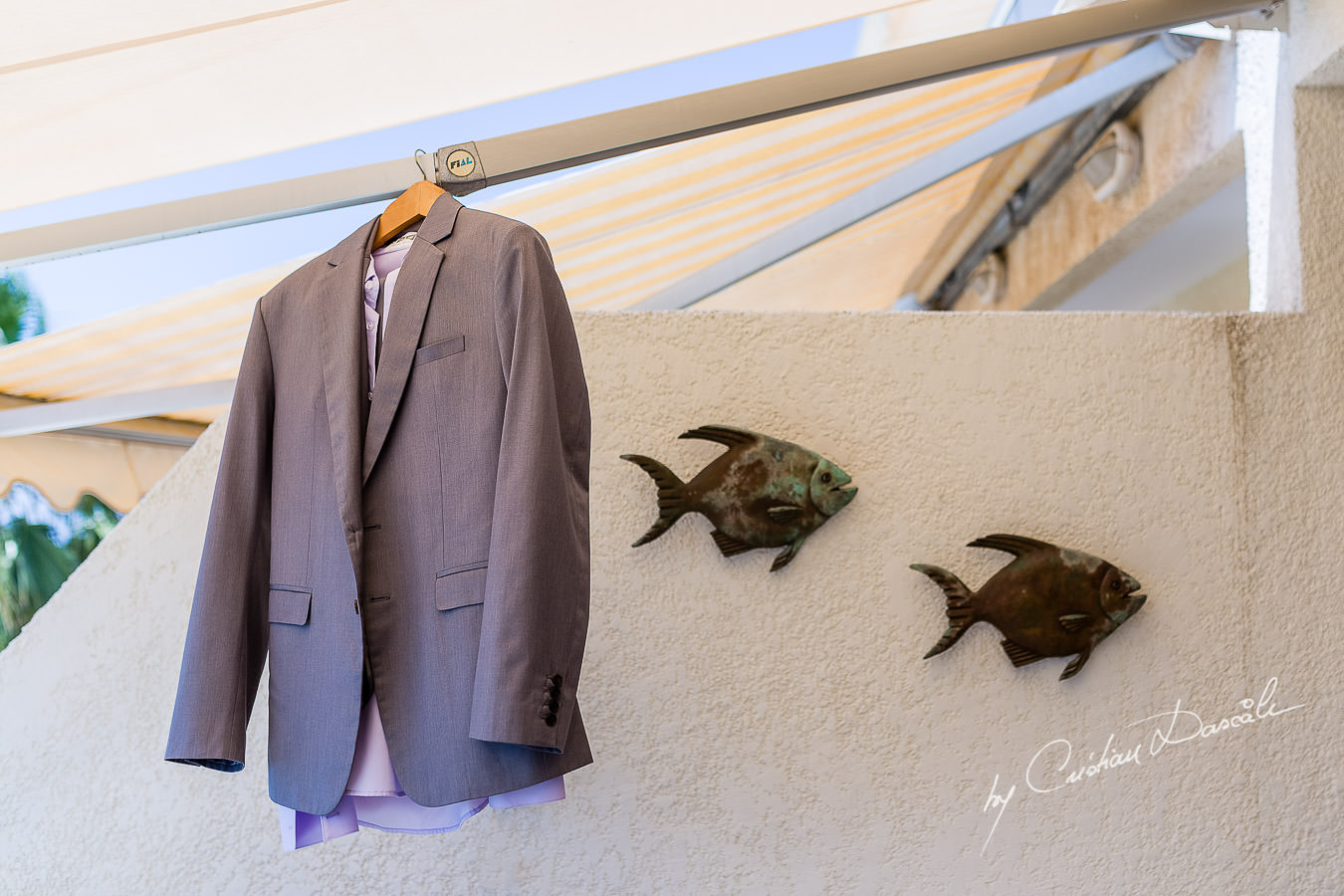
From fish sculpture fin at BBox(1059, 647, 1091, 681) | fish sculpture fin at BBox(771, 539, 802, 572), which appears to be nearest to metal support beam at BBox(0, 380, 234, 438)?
fish sculpture fin at BBox(771, 539, 802, 572)

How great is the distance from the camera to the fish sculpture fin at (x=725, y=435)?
2.14 meters

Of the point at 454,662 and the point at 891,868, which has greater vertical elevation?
the point at 454,662

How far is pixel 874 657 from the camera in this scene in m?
2.15

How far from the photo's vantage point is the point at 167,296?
3.06 metres

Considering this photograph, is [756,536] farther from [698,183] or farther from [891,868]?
[698,183]

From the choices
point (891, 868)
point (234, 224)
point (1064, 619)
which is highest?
point (234, 224)

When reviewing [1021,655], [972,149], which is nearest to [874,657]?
[1021,655]

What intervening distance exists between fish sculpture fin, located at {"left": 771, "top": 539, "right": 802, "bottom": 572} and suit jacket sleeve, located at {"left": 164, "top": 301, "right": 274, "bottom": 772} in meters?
1.03

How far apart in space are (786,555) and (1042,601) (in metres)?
0.56

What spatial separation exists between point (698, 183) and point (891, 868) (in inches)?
83.0

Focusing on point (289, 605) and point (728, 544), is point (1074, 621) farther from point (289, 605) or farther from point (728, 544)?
point (289, 605)

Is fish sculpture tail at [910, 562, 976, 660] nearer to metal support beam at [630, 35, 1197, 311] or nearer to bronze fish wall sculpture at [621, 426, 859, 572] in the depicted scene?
bronze fish wall sculpture at [621, 426, 859, 572]

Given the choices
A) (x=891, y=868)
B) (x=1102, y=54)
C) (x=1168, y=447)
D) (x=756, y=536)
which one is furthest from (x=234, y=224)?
(x=1102, y=54)

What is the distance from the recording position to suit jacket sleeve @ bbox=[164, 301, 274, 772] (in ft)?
4.57
